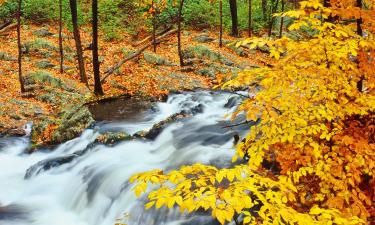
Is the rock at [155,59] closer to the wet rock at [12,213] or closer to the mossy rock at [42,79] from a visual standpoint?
the mossy rock at [42,79]

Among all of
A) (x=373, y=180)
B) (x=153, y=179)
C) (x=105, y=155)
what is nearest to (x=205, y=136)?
(x=105, y=155)

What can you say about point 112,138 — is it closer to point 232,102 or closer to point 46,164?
point 46,164

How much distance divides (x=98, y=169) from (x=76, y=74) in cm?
1135

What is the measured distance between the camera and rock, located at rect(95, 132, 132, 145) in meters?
14.1

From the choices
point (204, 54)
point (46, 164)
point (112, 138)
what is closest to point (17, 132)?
point (46, 164)

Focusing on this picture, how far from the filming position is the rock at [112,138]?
14070 millimetres

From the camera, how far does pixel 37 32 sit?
27.8 metres

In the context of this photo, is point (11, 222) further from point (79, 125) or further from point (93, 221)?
point (79, 125)

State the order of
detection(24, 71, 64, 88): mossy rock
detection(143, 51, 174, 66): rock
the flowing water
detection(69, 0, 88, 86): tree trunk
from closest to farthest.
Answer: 1. the flowing water
2. detection(69, 0, 88, 86): tree trunk
3. detection(24, 71, 64, 88): mossy rock
4. detection(143, 51, 174, 66): rock

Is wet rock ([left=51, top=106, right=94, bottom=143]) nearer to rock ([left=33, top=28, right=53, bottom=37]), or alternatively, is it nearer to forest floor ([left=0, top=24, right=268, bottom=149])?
forest floor ([left=0, top=24, right=268, bottom=149])

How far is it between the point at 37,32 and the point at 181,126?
17.9 m

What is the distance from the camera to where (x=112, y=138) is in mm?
14180

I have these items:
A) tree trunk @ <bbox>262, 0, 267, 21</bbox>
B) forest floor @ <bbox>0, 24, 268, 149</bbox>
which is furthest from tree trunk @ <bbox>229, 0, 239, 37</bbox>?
tree trunk @ <bbox>262, 0, 267, 21</bbox>

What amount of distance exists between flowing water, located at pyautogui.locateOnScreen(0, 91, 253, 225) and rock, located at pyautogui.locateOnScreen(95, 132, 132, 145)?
22cm
